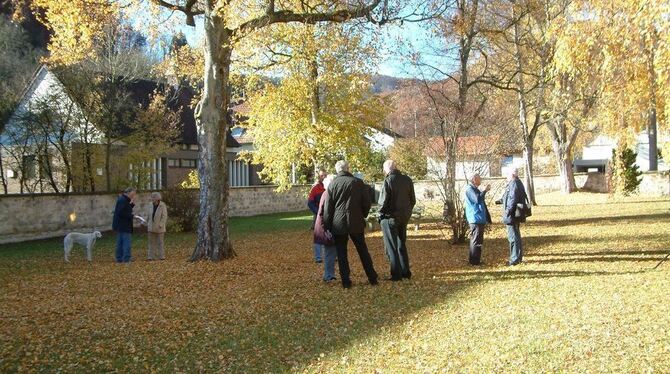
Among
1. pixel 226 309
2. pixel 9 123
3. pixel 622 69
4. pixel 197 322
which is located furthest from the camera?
pixel 9 123

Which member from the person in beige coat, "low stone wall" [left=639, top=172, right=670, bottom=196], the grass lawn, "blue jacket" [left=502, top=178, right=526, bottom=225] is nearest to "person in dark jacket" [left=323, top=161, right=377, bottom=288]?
the grass lawn

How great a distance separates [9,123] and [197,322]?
56.8 ft

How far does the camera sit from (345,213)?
350 inches

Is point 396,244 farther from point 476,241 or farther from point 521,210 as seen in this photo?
point 521,210

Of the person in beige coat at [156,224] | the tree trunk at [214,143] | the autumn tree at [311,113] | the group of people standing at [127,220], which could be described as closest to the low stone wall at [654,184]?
the autumn tree at [311,113]

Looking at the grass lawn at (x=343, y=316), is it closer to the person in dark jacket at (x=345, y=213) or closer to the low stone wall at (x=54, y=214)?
the person in dark jacket at (x=345, y=213)

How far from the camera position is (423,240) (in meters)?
16.9

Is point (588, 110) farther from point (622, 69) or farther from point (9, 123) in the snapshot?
point (9, 123)

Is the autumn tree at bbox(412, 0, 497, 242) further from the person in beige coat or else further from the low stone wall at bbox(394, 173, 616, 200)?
the low stone wall at bbox(394, 173, 616, 200)

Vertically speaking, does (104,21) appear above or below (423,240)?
above

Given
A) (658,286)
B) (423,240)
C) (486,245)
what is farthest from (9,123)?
(658,286)

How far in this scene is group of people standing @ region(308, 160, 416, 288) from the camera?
8938 millimetres

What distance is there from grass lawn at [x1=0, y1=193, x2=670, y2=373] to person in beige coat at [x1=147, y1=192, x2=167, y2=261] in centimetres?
103

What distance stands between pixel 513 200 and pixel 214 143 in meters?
5.93
